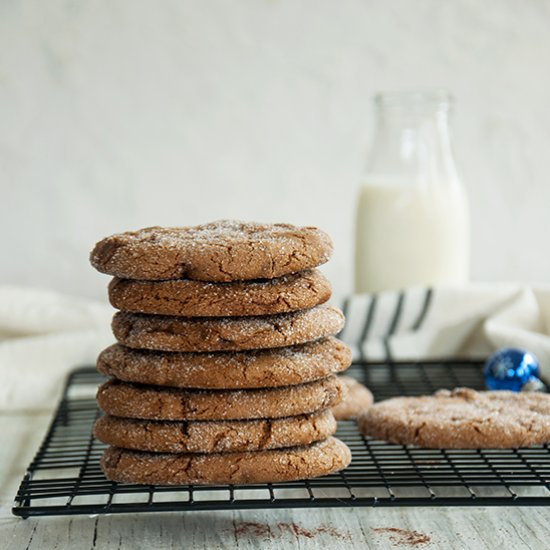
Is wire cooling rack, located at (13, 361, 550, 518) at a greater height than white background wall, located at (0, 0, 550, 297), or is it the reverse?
white background wall, located at (0, 0, 550, 297)

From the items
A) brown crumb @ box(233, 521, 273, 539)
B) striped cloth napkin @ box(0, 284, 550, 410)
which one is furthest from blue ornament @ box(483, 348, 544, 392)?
brown crumb @ box(233, 521, 273, 539)

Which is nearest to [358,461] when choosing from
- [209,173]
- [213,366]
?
[213,366]

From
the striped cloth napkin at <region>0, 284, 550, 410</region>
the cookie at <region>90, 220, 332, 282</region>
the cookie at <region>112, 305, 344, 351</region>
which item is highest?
the cookie at <region>90, 220, 332, 282</region>

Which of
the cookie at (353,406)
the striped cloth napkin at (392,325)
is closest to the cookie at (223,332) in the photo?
the cookie at (353,406)

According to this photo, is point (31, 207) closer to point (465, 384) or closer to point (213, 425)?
point (465, 384)

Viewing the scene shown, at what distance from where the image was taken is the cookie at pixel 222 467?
1548mm

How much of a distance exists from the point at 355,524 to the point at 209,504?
24 cm

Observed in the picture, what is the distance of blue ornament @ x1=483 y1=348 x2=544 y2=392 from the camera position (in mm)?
2219

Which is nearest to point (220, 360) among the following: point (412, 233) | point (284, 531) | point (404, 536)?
point (284, 531)

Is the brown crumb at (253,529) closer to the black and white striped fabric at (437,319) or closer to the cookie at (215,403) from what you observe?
the cookie at (215,403)

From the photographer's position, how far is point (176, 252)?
5.06ft

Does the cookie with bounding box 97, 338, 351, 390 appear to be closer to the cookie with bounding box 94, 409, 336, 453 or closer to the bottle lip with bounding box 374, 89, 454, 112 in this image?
the cookie with bounding box 94, 409, 336, 453

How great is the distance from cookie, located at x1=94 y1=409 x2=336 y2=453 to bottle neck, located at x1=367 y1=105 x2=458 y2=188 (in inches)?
58.9

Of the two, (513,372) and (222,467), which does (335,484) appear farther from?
(513,372)
